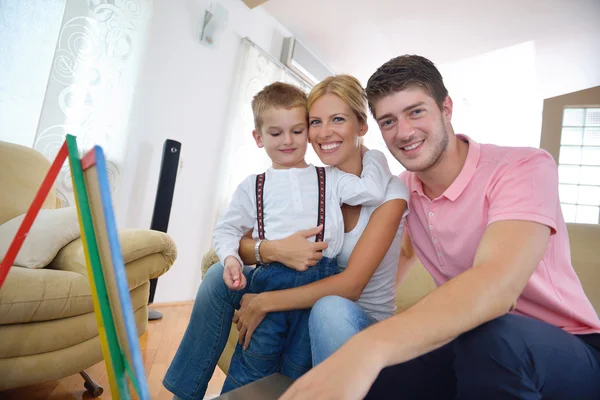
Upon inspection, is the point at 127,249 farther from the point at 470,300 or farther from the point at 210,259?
the point at 470,300

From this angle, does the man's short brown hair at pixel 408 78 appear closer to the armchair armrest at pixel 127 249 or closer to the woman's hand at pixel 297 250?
the woman's hand at pixel 297 250

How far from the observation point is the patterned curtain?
2254 millimetres

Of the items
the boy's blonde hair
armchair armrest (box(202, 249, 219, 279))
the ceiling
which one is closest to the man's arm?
the boy's blonde hair

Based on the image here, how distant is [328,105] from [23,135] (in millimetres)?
1854

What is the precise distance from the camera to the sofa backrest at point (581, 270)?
1.40 m

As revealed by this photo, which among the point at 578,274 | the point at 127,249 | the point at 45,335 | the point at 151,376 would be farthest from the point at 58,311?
the point at 578,274

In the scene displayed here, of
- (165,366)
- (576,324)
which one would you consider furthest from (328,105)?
(165,366)

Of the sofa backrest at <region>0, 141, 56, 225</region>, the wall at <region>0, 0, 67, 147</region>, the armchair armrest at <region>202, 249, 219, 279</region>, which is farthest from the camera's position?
the wall at <region>0, 0, 67, 147</region>

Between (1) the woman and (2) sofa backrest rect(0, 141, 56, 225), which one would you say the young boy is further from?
(2) sofa backrest rect(0, 141, 56, 225)

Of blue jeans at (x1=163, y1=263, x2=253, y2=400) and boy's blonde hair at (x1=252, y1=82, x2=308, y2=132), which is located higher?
boy's blonde hair at (x1=252, y1=82, x2=308, y2=132)

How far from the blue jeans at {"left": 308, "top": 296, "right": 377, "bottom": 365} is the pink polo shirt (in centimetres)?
33

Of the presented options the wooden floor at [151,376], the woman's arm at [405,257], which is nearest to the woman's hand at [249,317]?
the woman's arm at [405,257]

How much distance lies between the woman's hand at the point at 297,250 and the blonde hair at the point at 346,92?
17.0 inches

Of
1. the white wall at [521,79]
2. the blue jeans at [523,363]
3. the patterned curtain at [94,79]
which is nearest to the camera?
the blue jeans at [523,363]
